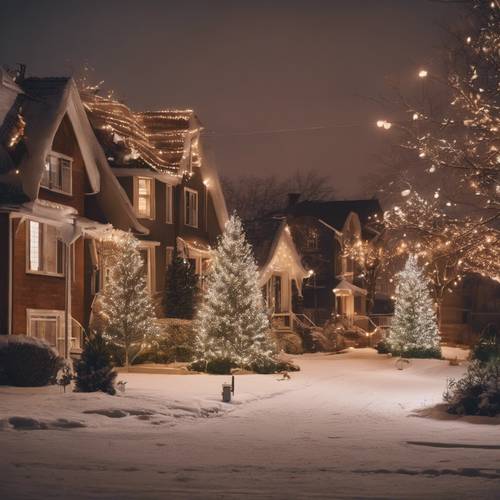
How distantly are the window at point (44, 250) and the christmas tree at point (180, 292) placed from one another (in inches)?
256

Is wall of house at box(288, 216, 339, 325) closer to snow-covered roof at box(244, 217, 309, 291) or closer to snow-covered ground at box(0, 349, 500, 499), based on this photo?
snow-covered roof at box(244, 217, 309, 291)

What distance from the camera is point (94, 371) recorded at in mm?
18906

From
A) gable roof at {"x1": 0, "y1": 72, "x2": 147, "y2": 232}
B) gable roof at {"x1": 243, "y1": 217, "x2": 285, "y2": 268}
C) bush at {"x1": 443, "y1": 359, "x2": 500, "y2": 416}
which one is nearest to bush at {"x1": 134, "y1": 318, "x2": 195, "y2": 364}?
gable roof at {"x1": 0, "y1": 72, "x2": 147, "y2": 232}

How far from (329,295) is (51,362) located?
4316cm

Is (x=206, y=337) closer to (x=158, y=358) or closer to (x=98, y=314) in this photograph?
(x=158, y=358)

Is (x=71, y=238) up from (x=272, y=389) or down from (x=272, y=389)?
up

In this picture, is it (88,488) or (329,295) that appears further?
(329,295)

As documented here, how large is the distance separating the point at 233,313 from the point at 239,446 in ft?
54.0

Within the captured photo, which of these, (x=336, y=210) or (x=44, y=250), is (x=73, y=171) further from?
(x=336, y=210)

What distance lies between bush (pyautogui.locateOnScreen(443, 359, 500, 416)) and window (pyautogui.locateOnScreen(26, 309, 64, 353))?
13555mm

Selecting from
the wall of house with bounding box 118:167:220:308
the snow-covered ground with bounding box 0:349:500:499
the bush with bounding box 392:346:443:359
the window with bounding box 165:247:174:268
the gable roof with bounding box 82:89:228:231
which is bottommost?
the snow-covered ground with bounding box 0:349:500:499

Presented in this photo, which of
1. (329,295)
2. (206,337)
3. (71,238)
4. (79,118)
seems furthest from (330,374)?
(329,295)

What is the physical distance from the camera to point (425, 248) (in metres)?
20.1

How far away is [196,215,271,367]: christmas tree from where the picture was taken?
29172mm
